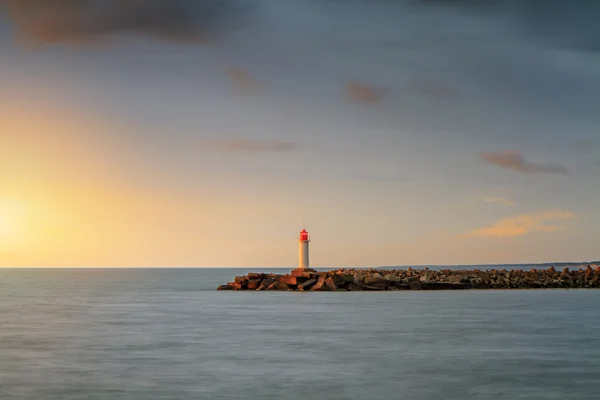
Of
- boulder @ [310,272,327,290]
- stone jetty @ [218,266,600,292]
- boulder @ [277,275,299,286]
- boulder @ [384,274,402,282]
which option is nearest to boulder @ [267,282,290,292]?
stone jetty @ [218,266,600,292]

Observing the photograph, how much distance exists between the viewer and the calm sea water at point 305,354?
37.2ft

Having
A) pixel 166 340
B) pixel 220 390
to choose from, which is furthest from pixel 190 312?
pixel 220 390

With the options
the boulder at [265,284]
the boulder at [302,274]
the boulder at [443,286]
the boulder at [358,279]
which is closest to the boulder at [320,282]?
the boulder at [302,274]

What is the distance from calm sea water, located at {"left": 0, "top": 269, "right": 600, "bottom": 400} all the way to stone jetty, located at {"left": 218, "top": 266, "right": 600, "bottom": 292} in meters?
11.0

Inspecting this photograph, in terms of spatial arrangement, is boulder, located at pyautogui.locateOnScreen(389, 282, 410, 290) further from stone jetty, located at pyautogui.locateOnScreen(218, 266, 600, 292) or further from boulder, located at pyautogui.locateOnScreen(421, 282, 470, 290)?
boulder, located at pyautogui.locateOnScreen(421, 282, 470, 290)

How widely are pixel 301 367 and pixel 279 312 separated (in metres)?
12.2

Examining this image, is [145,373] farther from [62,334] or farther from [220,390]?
[62,334]

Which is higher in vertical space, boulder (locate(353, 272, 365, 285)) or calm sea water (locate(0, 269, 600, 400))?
boulder (locate(353, 272, 365, 285))

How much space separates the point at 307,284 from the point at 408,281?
19.3ft

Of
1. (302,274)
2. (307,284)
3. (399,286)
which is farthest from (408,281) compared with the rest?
(302,274)

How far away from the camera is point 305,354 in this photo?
1506cm

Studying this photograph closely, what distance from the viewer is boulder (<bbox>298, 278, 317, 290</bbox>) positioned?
37562mm

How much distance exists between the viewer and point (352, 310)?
1041 inches

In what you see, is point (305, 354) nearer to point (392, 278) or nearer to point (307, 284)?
point (307, 284)
